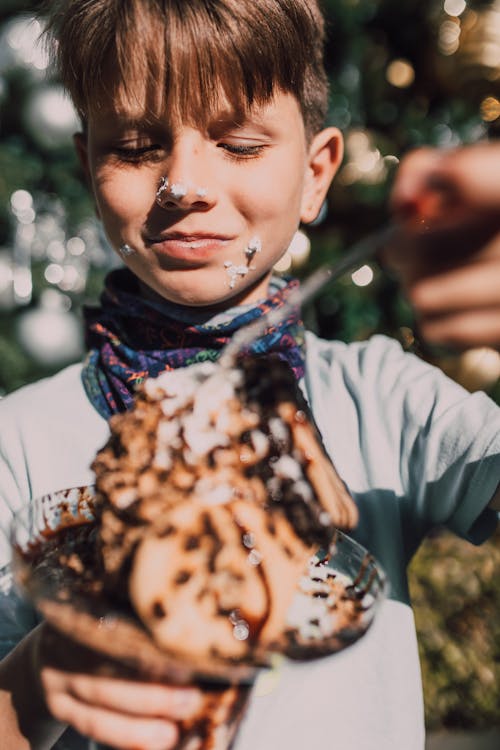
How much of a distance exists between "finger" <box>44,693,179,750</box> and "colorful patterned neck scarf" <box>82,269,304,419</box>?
0.34m

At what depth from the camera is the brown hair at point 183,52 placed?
0.67 meters

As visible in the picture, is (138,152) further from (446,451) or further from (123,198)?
(446,451)

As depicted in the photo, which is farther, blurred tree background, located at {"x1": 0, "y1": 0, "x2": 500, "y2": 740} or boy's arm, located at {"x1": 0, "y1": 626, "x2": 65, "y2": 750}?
blurred tree background, located at {"x1": 0, "y1": 0, "x2": 500, "y2": 740}

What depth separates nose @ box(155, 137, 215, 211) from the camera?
0.64 metres

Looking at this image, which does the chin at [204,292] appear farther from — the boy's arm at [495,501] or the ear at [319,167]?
the boy's arm at [495,501]

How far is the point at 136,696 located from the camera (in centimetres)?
43

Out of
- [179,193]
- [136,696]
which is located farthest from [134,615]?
[179,193]

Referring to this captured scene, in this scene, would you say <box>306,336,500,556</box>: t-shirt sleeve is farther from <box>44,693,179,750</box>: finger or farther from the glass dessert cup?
<box>44,693,179,750</box>: finger

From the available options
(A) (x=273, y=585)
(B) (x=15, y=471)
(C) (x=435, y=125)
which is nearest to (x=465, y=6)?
(C) (x=435, y=125)

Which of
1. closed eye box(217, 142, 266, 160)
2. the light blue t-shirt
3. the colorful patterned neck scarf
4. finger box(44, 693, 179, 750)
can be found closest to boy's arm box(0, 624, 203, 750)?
finger box(44, 693, 179, 750)

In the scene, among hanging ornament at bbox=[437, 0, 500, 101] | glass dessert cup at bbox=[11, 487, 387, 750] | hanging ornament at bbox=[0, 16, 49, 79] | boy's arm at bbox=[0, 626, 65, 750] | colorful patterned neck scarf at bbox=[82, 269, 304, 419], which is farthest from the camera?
hanging ornament at bbox=[0, 16, 49, 79]

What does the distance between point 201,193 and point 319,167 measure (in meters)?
0.27

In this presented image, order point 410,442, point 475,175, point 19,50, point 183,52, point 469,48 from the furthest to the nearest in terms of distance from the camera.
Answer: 1. point 19,50
2. point 469,48
3. point 410,442
4. point 183,52
5. point 475,175

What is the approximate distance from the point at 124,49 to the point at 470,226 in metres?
0.41
